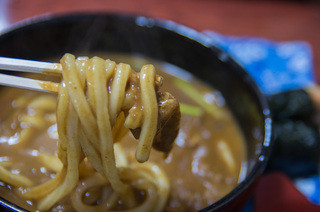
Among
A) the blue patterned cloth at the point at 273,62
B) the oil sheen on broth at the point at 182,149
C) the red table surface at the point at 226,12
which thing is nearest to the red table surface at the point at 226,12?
the red table surface at the point at 226,12

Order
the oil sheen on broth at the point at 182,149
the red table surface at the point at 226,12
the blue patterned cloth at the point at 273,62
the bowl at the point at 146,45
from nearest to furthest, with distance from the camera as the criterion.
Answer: the oil sheen on broth at the point at 182,149
the bowl at the point at 146,45
the blue patterned cloth at the point at 273,62
the red table surface at the point at 226,12

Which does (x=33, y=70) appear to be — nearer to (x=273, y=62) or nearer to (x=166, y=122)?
(x=166, y=122)

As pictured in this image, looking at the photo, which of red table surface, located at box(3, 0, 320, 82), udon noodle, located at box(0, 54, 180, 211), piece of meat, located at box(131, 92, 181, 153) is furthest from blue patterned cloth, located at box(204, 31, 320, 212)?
udon noodle, located at box(0, 54, 180, 211)

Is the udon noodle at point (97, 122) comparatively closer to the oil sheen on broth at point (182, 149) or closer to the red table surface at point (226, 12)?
the oil sheen on broth at point (182, 149)

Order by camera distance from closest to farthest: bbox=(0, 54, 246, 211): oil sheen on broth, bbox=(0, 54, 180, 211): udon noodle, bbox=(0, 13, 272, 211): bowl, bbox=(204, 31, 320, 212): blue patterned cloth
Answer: bbox=(0, 54, 180, 211): udon noodle
bbox=(0, 54, 246, 211): oil sheen on broth
bbox=(0, 13, 272, 211): bowl
bbox=(204, 31, 320, 212): blue patterned cloth

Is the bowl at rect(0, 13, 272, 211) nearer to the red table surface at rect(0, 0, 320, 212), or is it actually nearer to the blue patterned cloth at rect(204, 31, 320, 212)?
the blue patterned cloth at rect(204, 31, 320, 212)

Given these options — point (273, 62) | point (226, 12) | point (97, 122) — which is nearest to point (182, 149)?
point (97, 122)

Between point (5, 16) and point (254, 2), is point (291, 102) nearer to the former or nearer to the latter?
point (254, 2)

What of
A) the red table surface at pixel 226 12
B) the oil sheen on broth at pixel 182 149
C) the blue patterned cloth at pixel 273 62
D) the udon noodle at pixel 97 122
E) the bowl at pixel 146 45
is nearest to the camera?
the udon noodle at pixel 97 122
